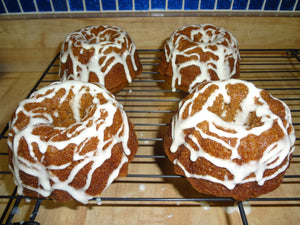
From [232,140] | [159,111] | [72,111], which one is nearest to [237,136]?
[232,140]

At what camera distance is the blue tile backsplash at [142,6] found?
183 centimetres

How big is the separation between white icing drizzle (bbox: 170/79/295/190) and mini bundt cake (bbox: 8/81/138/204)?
0.26 meters

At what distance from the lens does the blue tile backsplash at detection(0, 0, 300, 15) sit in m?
1.83

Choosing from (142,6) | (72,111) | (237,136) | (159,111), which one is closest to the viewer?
(237,136)

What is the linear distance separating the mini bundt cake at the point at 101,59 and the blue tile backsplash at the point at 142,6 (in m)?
Answer: 0.34

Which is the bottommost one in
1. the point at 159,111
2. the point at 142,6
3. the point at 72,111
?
the point at 159,111

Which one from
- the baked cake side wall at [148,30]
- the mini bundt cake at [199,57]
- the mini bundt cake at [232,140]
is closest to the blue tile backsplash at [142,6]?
the baked cake side wall at [148,30]

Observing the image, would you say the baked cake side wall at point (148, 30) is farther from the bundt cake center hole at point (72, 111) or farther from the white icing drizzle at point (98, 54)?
the bundt cake center hole at point (72, 111)

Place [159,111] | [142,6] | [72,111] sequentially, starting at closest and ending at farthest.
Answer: [72,111] → [159,111] → [142,6]

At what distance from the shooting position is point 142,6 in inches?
73.1

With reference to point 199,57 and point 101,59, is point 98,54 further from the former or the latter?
point 199,57

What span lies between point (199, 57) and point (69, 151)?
A: 2.98 ft

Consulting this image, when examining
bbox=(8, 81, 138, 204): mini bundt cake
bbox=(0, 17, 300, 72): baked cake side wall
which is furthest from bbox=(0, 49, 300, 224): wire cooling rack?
bbox=(8, 81, 138, 204): mini bundt cake

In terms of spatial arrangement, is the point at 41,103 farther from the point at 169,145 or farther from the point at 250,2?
the point at 250,2
